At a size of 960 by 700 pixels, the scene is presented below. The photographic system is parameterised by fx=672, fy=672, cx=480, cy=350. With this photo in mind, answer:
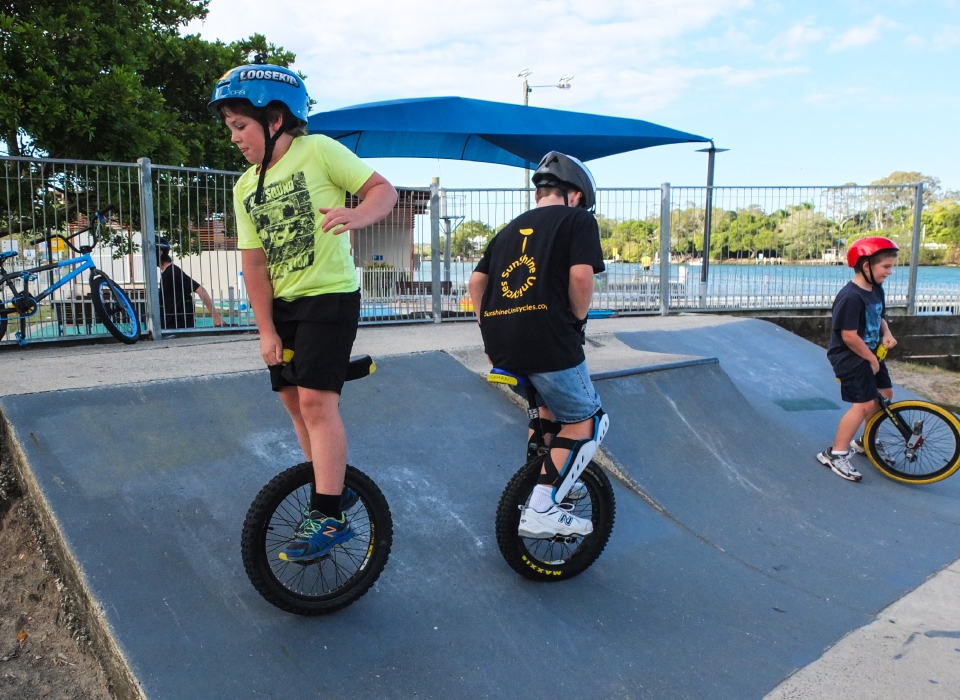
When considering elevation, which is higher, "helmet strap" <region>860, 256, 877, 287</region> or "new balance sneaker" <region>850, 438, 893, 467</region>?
"helmet strap" <region>860, 256, 877, 287</region>

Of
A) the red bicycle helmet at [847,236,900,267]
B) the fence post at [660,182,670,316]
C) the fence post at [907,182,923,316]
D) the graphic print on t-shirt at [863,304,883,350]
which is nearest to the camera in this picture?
the red bicycle helmet at [847,236,900,267]

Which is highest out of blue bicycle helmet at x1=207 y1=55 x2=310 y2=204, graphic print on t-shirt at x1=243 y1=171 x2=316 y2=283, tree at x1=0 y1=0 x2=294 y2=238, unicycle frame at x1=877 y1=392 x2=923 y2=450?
tree at x1=0 y1=0 x2=294 y2=238

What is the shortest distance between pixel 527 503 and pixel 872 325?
3585mm

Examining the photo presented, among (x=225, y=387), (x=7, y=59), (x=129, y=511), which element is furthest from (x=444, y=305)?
(x=129, y=511)

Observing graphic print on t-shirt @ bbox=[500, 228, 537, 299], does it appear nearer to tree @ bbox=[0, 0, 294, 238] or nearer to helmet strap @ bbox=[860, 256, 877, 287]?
helmet strap @ bbox=[860, 256, 877, 287]

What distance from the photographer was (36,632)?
2.60 metres

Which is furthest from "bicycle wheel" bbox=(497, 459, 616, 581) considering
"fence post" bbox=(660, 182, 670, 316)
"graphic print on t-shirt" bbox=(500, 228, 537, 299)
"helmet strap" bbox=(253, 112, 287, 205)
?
"fence post" bbox=(660, 182, 670, 316)

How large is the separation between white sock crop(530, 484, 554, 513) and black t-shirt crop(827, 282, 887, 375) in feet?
10.5

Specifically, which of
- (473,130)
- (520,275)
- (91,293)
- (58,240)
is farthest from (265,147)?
(473,130)

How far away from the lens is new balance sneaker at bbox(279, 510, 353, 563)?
7.75 ft

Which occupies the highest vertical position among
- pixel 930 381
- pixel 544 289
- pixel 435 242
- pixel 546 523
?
pixel 435 242

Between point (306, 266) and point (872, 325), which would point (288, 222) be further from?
point (872, 325)

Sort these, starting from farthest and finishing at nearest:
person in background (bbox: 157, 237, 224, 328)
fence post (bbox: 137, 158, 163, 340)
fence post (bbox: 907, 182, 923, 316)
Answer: fence post (bbox: 907, 182, 923, 316) → person in background (bbox: 157, 237, 224, 328) → fence post (bbox: 137, 158, 163, 340)

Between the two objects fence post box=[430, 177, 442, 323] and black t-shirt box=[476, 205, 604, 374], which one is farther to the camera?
Result: fence post box=[430, 177, 442, 323]
